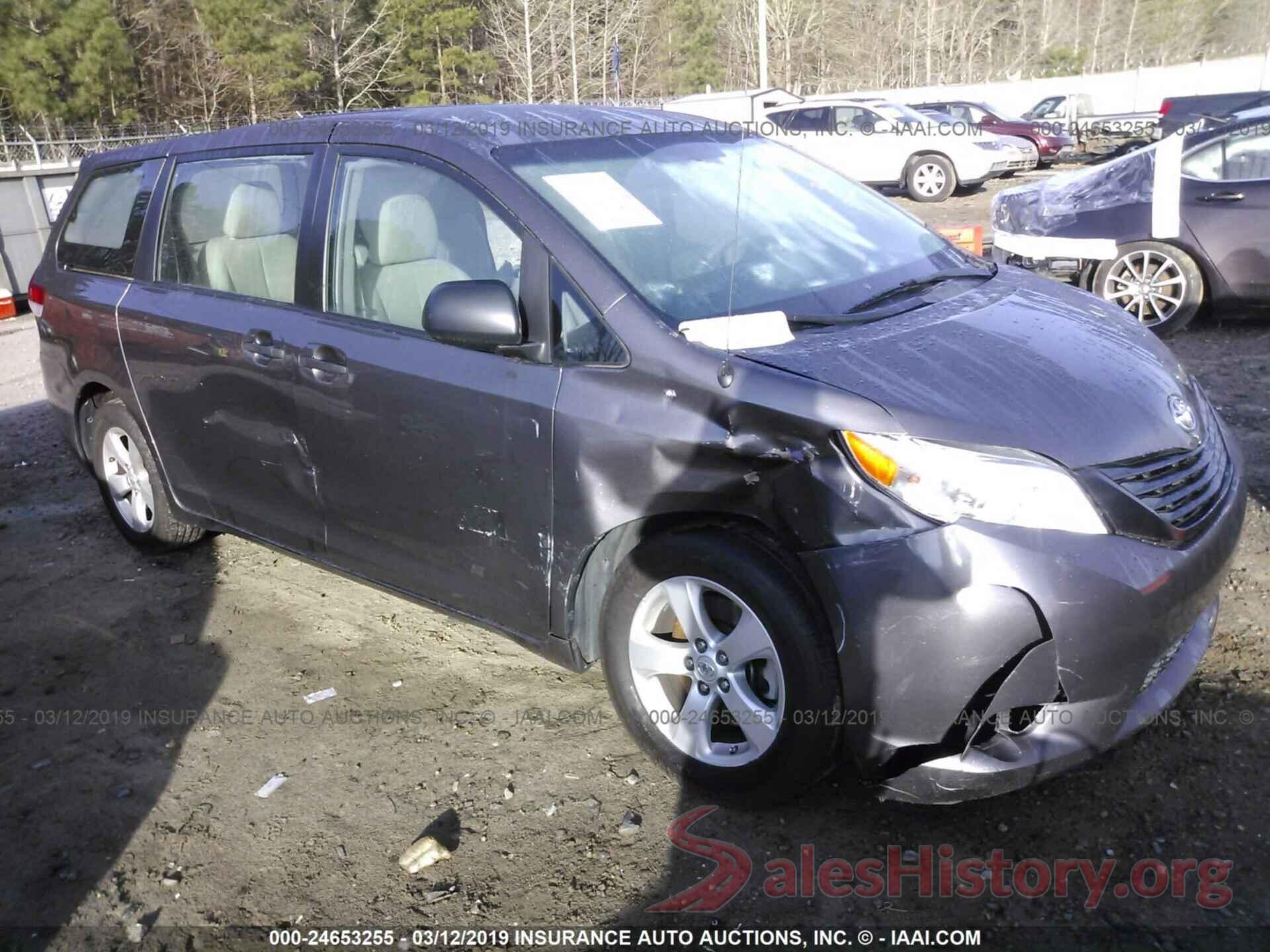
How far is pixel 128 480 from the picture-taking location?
477 centimetres

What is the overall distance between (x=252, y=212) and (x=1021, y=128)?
23.9 metres

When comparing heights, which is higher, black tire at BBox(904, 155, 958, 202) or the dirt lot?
black tire at BBox(904, 155, 958, 202)

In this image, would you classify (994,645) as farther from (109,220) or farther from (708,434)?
(109,220)

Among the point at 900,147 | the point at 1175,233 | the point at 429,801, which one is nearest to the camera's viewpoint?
the point at 429,801

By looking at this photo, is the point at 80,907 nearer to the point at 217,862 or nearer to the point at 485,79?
the point at 217,862

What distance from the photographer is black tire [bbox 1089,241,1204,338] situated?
733 centimetres

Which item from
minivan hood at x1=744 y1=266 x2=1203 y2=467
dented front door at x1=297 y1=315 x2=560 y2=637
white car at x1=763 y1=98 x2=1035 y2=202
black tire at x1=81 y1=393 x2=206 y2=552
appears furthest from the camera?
white car at x1=763 y1=98 x2=1035 y2=202

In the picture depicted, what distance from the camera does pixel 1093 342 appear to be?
9.74 ft

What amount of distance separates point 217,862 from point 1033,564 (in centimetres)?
228

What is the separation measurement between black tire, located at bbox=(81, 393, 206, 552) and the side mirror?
2.16m

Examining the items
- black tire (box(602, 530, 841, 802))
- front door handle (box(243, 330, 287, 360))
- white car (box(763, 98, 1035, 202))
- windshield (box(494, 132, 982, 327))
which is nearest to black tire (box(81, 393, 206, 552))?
front door handle (box(243, 330, 287, 360))

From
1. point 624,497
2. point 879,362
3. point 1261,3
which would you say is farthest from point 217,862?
point 1261,3

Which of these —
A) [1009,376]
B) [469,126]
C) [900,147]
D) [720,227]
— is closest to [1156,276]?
[720,227]

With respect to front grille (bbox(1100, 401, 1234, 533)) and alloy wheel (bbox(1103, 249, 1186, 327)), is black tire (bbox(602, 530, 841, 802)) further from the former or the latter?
alloy wheel (bbox(1103, 249, 1186, 327))
